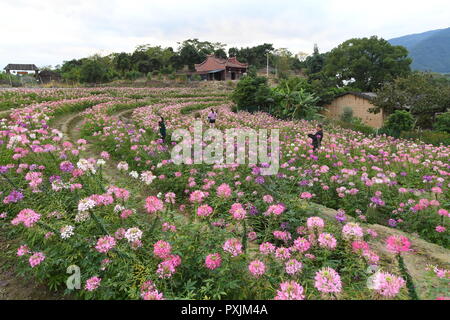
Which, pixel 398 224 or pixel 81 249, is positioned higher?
pixel 81 249

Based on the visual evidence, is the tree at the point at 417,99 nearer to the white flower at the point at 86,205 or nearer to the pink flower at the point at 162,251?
the pink flower at the point at 162,251

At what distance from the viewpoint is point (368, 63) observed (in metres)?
36.1

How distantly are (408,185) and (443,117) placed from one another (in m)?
15.6

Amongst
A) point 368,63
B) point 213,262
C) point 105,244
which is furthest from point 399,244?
point 368,63

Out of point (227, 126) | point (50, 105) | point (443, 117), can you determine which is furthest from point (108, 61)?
point (443, 117)

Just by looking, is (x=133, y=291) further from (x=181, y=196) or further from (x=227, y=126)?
(x=227, y=126)

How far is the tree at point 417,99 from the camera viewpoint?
18219mm

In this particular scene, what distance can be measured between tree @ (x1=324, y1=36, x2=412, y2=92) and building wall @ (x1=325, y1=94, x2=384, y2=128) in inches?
565

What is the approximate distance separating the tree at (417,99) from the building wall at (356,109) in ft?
5.24

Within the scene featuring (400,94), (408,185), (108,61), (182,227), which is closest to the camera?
(182,227)

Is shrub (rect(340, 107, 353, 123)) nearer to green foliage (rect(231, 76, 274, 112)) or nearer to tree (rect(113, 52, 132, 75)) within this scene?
green foliage (rect(231, 76, 274, 112))

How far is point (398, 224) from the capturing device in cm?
473

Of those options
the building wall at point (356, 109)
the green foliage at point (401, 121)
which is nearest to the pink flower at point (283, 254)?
the green foliage at point (401, 121)

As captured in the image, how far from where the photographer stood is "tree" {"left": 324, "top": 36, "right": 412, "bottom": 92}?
1401 inches
